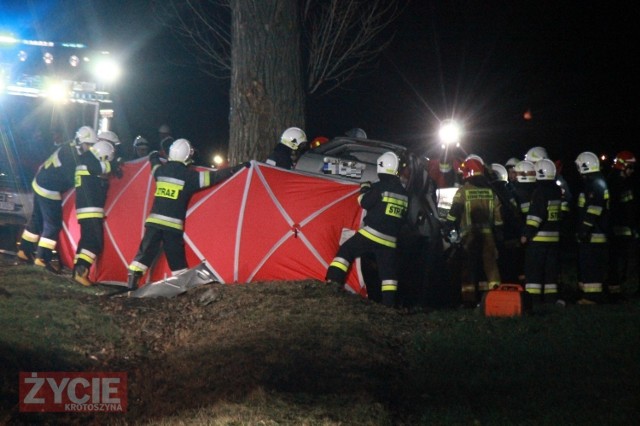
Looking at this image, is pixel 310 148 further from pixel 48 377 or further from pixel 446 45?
pixel 446 45

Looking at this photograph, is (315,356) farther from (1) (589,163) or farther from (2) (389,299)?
(1) (589,163)

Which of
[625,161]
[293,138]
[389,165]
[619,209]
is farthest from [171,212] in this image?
[625,161]

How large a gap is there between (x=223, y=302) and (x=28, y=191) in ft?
17.4

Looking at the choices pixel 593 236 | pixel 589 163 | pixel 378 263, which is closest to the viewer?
pixel 378 263

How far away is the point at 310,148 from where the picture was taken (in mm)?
11969

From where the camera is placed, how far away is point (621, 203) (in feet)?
37.7

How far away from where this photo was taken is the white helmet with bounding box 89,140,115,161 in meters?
11.1

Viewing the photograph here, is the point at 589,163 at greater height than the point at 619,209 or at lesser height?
greater

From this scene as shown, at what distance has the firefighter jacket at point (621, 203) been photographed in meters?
11.5

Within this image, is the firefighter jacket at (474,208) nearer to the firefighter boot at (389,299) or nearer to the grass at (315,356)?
the grass at (315,356)

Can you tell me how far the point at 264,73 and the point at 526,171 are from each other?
3850 millimetres

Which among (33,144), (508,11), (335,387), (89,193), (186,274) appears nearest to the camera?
(335,387)

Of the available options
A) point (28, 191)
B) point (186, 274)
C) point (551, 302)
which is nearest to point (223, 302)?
point (186, 274)

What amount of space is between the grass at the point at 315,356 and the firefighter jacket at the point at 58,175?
158cm
